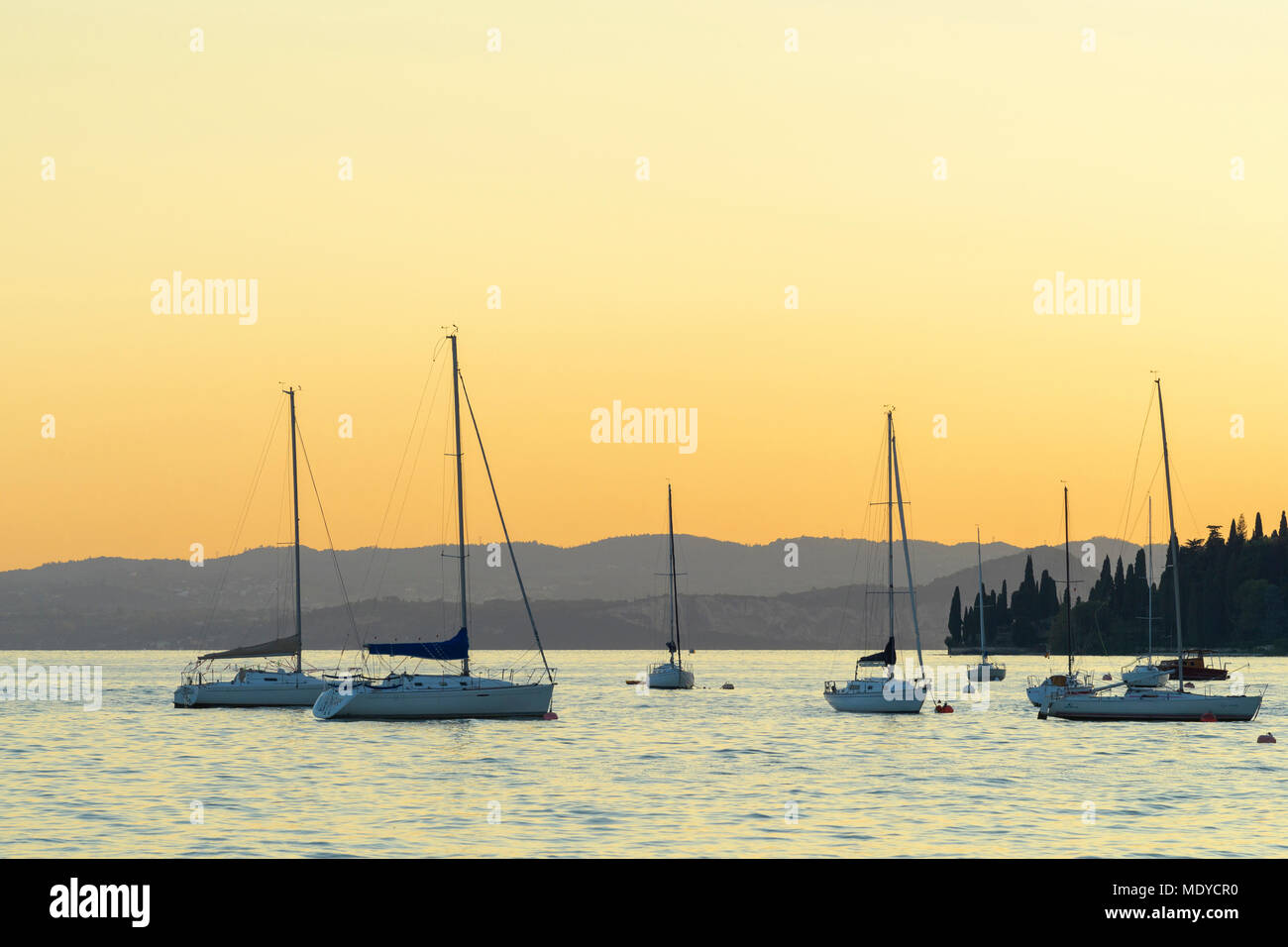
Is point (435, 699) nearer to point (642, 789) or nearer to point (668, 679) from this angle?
point (642, 789)

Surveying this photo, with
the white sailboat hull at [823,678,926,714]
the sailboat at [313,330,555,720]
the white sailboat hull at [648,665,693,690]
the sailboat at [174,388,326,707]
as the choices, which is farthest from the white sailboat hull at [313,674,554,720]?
the white sailboat hull at [648,665,693,690]

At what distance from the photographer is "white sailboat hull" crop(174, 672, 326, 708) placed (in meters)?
93.2

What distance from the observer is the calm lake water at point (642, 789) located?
36.2 meters

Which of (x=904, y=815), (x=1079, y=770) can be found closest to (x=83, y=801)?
(x=904, y=815)

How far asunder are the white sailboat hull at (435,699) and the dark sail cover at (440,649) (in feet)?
3.78

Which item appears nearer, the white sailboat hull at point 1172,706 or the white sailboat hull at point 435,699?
the white sailboat hull at point 435,699

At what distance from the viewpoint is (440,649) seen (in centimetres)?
7212

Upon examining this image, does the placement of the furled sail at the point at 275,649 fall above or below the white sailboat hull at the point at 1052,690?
above

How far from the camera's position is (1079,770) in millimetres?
58125

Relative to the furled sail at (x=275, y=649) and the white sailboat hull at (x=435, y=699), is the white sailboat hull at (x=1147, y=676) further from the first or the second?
the furled sail at (x=275, y=649)

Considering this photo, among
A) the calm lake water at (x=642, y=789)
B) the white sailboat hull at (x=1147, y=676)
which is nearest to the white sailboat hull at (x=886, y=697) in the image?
the calm lake water at (x=642, y=789)

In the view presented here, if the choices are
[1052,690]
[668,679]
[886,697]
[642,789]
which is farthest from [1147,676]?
[642,789]

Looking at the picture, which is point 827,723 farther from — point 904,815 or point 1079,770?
point 904,815
